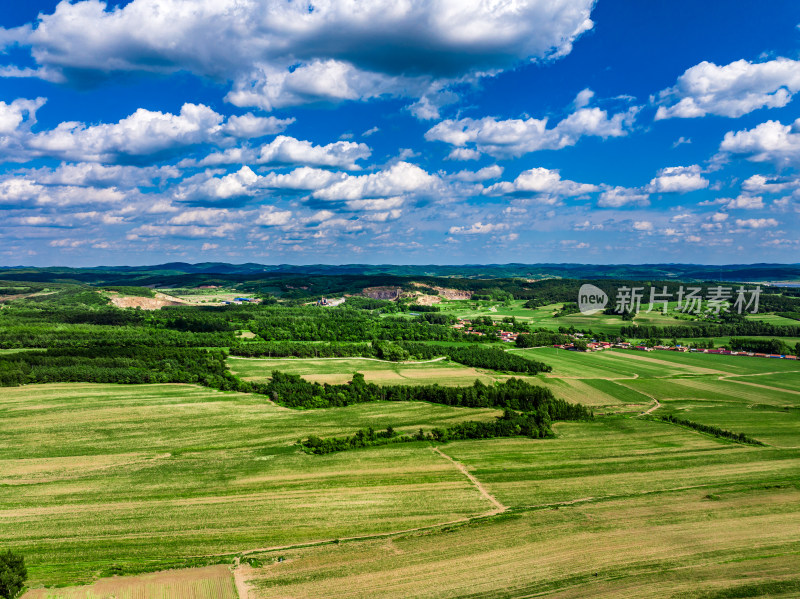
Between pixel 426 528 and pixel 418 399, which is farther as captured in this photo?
pixel 418 399

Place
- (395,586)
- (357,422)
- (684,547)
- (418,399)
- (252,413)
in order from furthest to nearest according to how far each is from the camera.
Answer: (418,399), (252,413), (357,422), (684,547), (395,586)

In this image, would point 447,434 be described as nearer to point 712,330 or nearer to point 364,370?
point 364,370

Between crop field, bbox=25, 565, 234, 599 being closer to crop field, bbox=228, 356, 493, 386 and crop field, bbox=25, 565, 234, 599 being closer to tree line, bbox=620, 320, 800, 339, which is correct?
crop field, bbox=228, 356, 493, 386

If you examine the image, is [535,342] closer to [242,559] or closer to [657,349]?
[657,349]

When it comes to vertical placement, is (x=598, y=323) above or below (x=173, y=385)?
above

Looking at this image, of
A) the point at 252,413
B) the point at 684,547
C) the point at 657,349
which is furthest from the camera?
the point at 657,349

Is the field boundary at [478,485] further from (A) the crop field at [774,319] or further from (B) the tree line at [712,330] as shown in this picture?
(A) the crop field at [774,319]

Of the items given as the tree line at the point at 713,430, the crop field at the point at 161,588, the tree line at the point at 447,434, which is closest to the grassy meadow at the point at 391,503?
the crop field at the point at 161,588

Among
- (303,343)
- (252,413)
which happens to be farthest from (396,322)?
(252,413)
